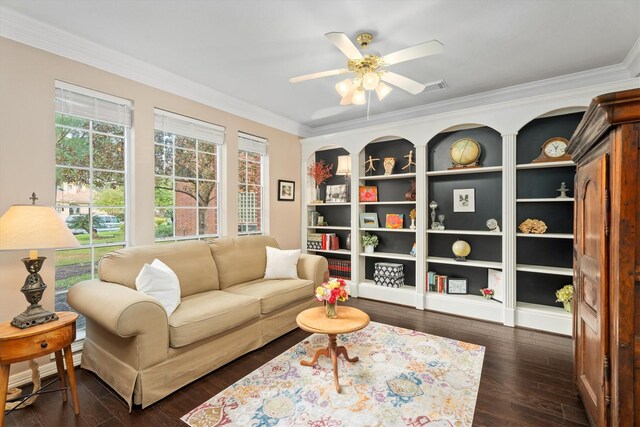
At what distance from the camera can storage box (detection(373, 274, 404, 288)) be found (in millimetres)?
4262

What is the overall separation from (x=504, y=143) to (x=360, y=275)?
259 centimetres

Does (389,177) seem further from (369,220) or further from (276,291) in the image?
(276,291)

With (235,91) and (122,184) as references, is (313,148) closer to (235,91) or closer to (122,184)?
(235,91)

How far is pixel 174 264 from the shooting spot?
2.87m

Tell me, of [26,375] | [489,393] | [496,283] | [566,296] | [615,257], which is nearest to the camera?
[615,257]

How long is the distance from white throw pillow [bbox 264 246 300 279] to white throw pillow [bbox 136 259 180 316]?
1.25 m

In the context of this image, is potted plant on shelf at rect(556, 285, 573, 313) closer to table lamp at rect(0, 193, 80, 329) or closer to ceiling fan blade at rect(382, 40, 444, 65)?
ceiling fan blade at rect(382, 40, 444, 65)

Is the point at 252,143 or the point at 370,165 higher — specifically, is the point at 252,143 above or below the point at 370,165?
above

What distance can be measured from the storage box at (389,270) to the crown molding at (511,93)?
7.10 feet

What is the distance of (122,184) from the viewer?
298 centimetres

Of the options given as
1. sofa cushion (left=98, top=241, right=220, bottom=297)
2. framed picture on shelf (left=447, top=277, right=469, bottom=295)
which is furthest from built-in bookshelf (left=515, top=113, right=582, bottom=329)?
sofa cushion (left=98, top=241, right=220, bottom=297)

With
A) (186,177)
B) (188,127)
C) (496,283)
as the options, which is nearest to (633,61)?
(496,283)

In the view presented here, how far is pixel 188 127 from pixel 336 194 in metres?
2.40

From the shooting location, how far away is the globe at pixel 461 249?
3.79m
